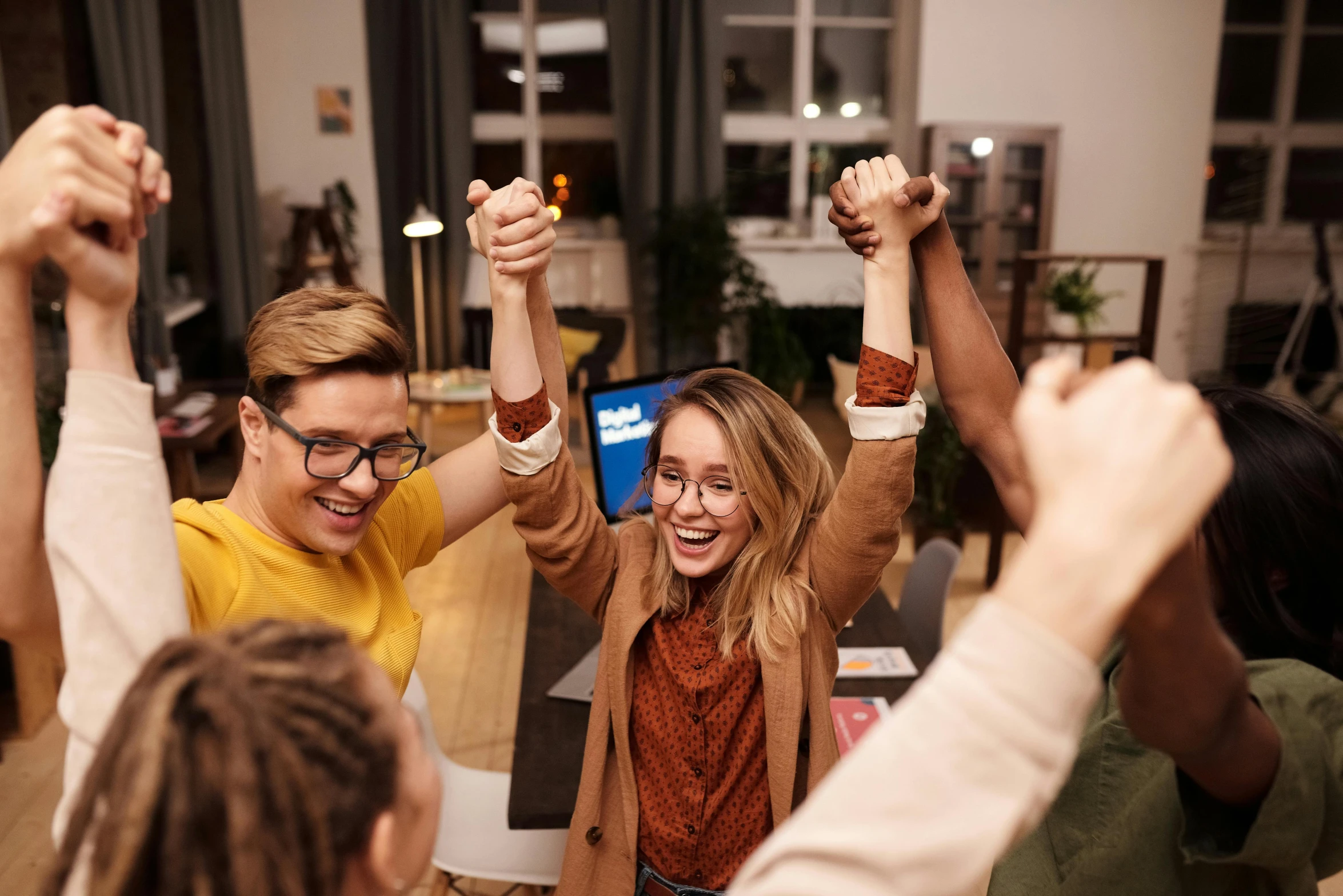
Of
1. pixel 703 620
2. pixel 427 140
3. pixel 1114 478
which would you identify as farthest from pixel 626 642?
pixel 427 140

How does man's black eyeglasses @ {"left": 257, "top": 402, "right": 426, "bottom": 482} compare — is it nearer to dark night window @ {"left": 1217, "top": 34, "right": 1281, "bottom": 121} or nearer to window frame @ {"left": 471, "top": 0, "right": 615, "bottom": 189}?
window frame @ {"left": 471, "top": 0, "right": 615, "bottom": 189}

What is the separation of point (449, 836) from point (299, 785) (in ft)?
5.44

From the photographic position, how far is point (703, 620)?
150 cm

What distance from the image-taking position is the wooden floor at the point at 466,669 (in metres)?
2.85

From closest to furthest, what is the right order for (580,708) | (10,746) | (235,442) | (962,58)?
(580,708) < (10,746) < (235,442) < (962,58)

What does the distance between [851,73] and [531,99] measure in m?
2.45

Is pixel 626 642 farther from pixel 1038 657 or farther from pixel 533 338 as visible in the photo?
pixel 1038 657

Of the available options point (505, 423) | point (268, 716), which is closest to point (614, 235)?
point (505, 423)

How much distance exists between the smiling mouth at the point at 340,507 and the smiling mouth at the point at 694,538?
0.44m

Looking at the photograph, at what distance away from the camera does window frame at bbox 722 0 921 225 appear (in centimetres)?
764

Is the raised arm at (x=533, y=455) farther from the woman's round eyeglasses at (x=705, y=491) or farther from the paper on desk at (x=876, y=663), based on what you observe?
the paper on desk at (x=876, y=663)

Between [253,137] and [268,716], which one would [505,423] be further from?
[253,137]

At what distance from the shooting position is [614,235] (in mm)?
8000

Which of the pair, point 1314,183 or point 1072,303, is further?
Answer: point 1314,183
